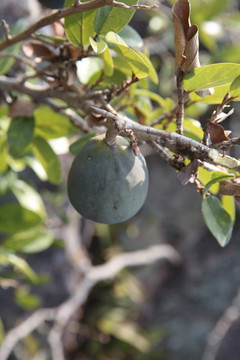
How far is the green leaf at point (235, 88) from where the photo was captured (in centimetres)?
56

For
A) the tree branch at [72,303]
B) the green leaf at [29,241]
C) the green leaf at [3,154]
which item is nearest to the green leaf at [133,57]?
the green leaf at [3,154]

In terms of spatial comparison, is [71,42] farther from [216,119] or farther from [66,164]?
[66,164]

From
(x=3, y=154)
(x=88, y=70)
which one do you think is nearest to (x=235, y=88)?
(x=88, y=70)

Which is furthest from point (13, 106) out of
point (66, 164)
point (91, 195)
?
point (66, 164)

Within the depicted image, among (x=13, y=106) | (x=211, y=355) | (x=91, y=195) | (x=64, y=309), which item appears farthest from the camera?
(x=211, y=355)

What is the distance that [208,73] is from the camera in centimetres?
57

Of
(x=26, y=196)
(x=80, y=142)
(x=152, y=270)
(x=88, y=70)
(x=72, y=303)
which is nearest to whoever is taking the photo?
(x=80, y=142)

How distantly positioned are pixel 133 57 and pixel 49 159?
44cm

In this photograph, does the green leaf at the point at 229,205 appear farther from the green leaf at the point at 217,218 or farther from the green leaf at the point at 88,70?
the green leaf at the point at 88,70

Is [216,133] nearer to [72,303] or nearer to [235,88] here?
[235,88]

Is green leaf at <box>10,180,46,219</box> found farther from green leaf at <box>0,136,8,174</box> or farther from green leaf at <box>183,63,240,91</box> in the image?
green leaf at <box>183,63,240,91</box>

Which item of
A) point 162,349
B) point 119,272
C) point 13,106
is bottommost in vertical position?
point 162,349

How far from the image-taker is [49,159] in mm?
951

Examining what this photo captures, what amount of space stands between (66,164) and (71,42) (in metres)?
1.25
